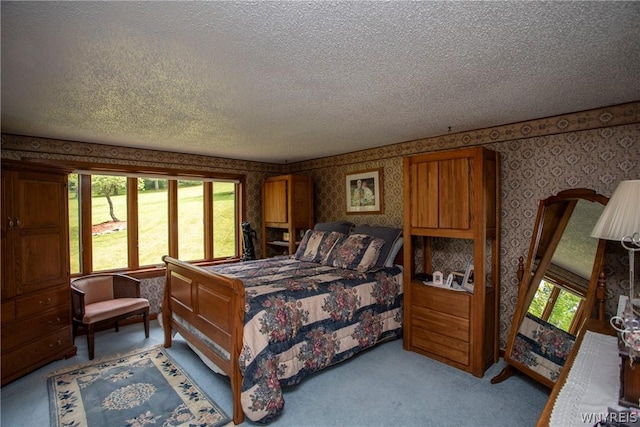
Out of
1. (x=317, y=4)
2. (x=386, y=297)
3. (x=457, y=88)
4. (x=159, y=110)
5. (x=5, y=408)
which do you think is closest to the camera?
(x=317, y=4)

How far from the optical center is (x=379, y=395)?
255cm

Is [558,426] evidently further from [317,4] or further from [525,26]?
[317,4]

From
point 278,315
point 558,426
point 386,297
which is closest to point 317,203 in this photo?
point 386,297

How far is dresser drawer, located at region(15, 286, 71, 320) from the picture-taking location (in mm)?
2827

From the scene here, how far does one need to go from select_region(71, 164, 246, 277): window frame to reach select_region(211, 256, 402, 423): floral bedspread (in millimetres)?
1357

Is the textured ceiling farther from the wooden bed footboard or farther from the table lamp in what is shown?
the wooden bed footboard

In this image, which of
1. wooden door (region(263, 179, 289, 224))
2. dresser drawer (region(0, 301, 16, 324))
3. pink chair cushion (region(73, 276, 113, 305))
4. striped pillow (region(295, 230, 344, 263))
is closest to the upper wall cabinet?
striped pillow (region(295, 230, 344, 263))

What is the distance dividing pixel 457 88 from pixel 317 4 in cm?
132

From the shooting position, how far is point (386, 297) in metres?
3.39

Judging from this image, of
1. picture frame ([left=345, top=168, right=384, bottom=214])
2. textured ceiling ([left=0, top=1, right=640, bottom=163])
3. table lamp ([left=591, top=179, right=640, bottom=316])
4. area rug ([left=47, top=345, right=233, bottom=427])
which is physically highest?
textured ceiling ([left=0, top=1, right=640, bottom=163])

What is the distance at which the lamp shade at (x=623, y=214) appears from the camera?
165 cm

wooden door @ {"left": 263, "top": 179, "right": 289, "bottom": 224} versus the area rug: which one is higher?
wooden door @ {"left": 263, "top": 179, "right": 289, "bottom": 224}

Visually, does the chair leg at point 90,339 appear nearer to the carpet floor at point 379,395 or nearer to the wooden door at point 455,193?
the carpet floor at point 379,395

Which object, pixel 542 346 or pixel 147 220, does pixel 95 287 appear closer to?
pixel 147 220
